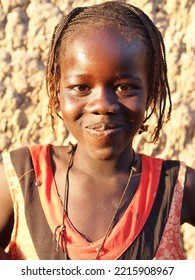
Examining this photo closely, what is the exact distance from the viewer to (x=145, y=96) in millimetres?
1362

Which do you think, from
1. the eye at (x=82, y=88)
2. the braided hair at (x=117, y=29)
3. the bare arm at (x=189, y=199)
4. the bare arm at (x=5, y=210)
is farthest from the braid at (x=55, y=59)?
the bare arm at (x=189, y=199)

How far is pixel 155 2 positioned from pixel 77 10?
402 mm

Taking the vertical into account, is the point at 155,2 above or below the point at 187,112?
above

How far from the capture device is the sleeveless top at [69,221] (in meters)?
1.39

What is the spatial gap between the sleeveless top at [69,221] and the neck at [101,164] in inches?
2.0

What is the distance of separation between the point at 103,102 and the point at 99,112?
0.02 metres

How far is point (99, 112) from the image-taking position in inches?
51.1

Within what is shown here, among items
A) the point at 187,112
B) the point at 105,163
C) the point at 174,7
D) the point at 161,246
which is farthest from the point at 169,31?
the point at 161,246

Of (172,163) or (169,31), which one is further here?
(169,31)

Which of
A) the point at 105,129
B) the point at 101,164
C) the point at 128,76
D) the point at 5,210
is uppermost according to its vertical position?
the point at 128,76

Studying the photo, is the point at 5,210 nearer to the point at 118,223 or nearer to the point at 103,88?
the point at 118,223

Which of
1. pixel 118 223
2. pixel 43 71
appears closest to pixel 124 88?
pixel 118 223

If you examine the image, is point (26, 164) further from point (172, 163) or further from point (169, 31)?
point (169, 31)

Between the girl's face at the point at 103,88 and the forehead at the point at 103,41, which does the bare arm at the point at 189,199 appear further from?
the forehead at the point at 103,41
